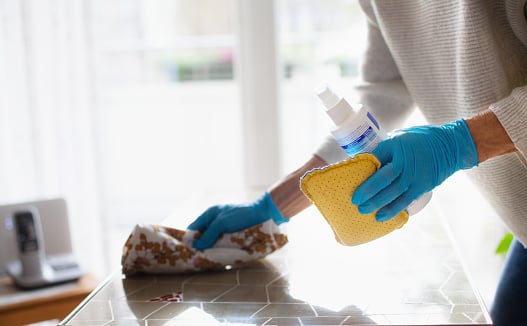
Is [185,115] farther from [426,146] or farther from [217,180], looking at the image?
[426,146]

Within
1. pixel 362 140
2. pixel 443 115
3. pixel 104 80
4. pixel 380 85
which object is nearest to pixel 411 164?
pixel 362 140

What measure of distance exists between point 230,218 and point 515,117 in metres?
0.46

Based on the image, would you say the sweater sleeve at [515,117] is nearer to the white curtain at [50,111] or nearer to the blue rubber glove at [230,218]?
the blue rubber glove at [230,218]

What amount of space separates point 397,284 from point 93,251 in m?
1.77

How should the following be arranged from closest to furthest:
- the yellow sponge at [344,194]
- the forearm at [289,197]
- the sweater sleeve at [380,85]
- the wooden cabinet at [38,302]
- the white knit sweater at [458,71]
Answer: the yellow sponge at [344,194] → the white knit sweater at [458,71] → the forearm at [289,197] → the sweater sleeve at [380,85] → the wooden cabinet at [38,302]

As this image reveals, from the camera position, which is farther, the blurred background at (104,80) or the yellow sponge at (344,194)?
the blurred background at (104,80)

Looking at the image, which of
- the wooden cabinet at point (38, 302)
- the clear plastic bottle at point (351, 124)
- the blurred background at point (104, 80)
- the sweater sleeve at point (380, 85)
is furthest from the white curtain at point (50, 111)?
the clear plastic bottle at point (351, 124)

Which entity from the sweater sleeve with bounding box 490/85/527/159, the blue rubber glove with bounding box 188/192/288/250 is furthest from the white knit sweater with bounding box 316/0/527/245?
the blue rubber glove with bounding box 188/192/288/250

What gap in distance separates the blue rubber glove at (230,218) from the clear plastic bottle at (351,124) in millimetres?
272

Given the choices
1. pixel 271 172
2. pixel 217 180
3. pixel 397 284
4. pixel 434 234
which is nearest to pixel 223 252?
pixel 397 284

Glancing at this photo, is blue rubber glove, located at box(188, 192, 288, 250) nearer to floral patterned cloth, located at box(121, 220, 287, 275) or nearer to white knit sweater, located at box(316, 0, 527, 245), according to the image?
floral patterned cloth, located at box(121, 220, 287, 275)

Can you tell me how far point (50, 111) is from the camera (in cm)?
236

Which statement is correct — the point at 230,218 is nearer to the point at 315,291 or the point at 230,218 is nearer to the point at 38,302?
the point at 315,291

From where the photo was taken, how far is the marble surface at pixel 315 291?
0.81 metres
